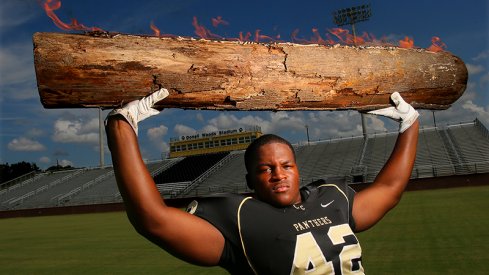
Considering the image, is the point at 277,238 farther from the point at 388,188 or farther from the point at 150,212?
the point at 388,188

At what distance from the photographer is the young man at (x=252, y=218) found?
150 cm

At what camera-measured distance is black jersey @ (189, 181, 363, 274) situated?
1.62m

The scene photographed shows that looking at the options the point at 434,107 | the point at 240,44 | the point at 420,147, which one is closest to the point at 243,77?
the point at 240,44

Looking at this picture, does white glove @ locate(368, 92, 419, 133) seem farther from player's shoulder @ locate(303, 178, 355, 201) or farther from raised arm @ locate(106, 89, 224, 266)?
raised arm @ locate(106, 89, 224, 266)

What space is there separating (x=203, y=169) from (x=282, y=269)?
30.5 m

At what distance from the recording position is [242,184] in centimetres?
2667

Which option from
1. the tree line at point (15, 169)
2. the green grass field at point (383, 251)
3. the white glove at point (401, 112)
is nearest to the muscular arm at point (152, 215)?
the white glove at point (401, 112)

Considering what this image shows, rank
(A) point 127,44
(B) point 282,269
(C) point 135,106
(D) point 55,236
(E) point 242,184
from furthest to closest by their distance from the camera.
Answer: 1. (E) point 242,184
2. (D) point 55,236
3. (A) point 127,44
4. (C) point 135,106
5. (B) point 282,269

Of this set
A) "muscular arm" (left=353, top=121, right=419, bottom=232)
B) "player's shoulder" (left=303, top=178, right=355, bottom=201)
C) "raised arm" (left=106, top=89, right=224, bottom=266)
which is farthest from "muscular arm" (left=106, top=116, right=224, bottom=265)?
"muscular arm" (left=353, top=121, right=419, bottom=232)

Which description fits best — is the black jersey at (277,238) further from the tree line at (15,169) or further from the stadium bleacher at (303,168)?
the tree line at (15,169)

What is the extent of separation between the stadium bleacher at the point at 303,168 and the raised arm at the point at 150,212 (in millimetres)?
22484

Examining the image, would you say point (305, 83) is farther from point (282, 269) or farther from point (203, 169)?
point (203, 169)

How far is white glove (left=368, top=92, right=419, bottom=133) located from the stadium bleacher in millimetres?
21432

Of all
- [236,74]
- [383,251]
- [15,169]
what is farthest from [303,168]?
[15,169]
